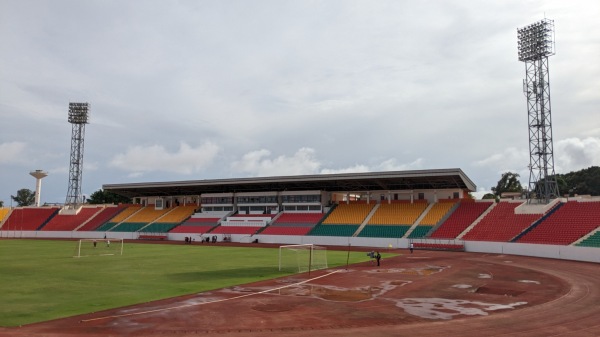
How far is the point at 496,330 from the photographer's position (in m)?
17.8

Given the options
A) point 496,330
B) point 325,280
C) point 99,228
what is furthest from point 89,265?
point 99,228

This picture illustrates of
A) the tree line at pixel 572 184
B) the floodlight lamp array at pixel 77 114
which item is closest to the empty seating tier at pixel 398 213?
the tree line at pixel 572 184

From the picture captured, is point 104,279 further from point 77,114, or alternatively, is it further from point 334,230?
point 77,114

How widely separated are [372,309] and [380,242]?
45420 mm

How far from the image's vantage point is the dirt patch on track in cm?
1794

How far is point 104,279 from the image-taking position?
104 feet

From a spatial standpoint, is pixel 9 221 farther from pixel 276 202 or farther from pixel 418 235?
pixel 418 235

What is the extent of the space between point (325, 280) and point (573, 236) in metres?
32.7

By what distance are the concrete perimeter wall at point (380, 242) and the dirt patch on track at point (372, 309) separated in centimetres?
1198

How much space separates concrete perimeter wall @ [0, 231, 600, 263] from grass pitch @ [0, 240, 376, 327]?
55.1ft

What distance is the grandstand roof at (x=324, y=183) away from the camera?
2768 inches

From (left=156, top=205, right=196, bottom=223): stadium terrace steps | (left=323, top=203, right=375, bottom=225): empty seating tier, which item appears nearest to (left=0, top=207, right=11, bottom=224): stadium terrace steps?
(left=156, top=205, right=196, bottom=223): stadium terrace steps

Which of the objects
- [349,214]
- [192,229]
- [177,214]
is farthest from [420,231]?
[177,214]

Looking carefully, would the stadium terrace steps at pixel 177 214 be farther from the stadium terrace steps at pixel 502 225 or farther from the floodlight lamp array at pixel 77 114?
the stadium terrace steps at pixel 502 225
